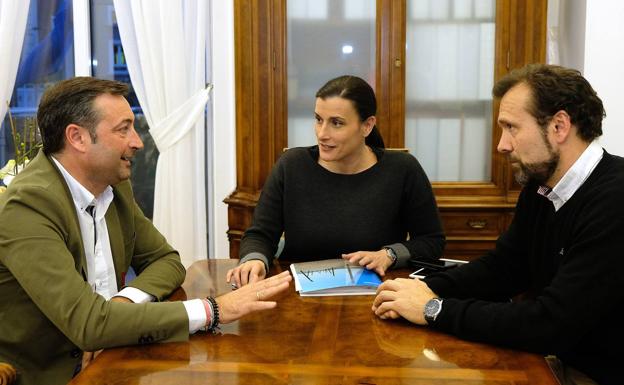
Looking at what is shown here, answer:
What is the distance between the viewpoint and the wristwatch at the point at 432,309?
1.80 m

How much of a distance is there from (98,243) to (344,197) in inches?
39.4

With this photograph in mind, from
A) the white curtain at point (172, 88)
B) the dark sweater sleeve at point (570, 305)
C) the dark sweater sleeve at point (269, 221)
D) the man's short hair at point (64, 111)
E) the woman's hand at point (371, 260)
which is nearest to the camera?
the dark sweater sleeve at point (570, 305)

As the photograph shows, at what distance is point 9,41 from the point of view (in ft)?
13.7

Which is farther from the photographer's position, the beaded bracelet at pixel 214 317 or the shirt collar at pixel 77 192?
the shirt collar at pixel 77 192

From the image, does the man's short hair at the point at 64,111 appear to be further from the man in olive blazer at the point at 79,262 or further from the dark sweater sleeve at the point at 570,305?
the dark sweater sleeve at the point at 570,305

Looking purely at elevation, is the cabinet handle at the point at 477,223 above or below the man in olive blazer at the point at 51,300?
below

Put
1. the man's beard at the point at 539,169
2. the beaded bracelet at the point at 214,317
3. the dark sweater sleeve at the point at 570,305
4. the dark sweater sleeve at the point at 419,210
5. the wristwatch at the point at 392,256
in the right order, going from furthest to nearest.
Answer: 1. the dark sweater sleeve at the point at 419,210
2. the wristwatch at the point at 392,256
3. the man's beard at the point at 539,169
4. the beaded bracelet at the point at 214,317
5. the dark sweater sleeve at the point at 570,305

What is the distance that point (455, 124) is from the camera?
12.2ft

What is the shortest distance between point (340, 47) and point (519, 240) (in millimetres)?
1785

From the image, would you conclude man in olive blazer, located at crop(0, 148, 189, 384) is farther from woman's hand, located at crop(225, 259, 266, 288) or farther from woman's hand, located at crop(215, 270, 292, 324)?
woman's hand, located at crop(225, 259, 266, 288)

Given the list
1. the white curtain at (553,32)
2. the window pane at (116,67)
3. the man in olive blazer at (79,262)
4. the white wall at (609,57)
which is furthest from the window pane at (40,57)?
the white wall at (609,57)

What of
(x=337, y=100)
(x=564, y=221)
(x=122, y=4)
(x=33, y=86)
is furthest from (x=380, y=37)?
(x=33, y=86)

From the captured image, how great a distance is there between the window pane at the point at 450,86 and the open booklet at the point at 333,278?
1.46 metres

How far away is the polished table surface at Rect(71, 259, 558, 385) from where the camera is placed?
58.5 inches
